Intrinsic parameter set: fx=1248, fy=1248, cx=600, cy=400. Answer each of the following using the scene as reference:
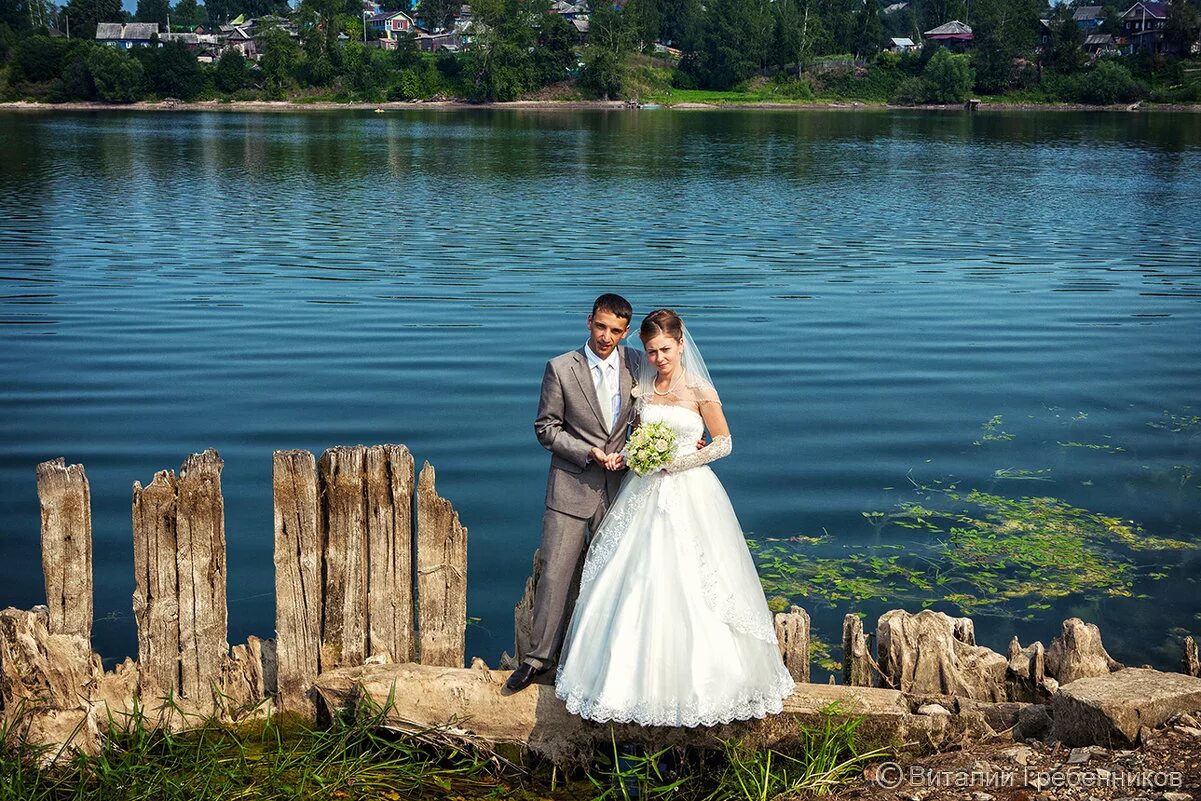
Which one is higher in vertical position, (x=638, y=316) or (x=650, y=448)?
(x=650, y=448)

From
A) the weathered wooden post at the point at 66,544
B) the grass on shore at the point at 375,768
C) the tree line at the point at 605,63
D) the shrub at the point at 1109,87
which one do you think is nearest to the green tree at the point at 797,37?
the tree line at the point at 605,63

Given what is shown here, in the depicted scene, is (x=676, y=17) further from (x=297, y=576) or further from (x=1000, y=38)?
(x=297, y=576)

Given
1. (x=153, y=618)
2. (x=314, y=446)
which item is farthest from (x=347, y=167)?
(x=153, y=618)

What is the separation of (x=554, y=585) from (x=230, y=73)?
500 ft

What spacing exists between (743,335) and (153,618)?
14.4 m

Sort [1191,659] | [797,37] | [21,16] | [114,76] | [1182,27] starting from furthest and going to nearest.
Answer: [21,16], [797,37], [1182,27], [114,76], [1191,659]

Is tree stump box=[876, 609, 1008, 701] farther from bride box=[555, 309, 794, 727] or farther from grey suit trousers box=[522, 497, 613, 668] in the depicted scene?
grey suit trousers box=[522, 497, 613, 668]

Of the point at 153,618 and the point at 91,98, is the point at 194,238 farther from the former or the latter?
the point at 91,98

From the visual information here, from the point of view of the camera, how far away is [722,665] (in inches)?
263

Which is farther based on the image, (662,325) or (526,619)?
(526,619)

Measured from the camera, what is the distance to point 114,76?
135 m

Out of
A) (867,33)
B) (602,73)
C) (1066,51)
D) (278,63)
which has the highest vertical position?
(867,33)

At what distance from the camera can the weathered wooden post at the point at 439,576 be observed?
23.8ft

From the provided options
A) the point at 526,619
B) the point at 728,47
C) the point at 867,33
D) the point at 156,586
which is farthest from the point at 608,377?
the point at 867,33
